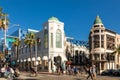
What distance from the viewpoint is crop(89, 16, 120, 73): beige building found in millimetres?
89375

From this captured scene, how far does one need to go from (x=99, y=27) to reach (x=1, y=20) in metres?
50.1

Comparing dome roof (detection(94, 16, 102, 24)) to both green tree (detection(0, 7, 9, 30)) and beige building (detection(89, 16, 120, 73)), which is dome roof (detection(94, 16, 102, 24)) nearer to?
beige building (detection(89, 16, 120, 73))

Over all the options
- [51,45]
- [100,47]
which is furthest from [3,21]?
[100,47]

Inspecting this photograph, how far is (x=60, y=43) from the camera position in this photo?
78938mm

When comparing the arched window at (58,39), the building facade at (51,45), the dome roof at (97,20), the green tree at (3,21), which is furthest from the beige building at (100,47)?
the green tree at (3,21)

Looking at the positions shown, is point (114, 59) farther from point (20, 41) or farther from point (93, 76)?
point (93, 76)

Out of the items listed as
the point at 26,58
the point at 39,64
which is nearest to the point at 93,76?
the point at 39,64

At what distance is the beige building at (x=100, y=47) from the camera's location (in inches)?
3519

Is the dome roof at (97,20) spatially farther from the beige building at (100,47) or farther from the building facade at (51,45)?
the building facade at (51,45)

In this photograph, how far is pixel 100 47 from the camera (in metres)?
89.6

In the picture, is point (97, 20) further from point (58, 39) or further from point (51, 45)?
point (51, 45)

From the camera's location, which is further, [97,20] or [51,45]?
[97,20]

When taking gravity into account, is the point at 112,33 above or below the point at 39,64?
above

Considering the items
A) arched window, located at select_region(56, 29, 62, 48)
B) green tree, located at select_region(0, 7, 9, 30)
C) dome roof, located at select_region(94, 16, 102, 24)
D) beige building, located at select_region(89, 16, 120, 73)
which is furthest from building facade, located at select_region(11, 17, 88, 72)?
green tree, located at select_region(0, 7, 9, 30)
